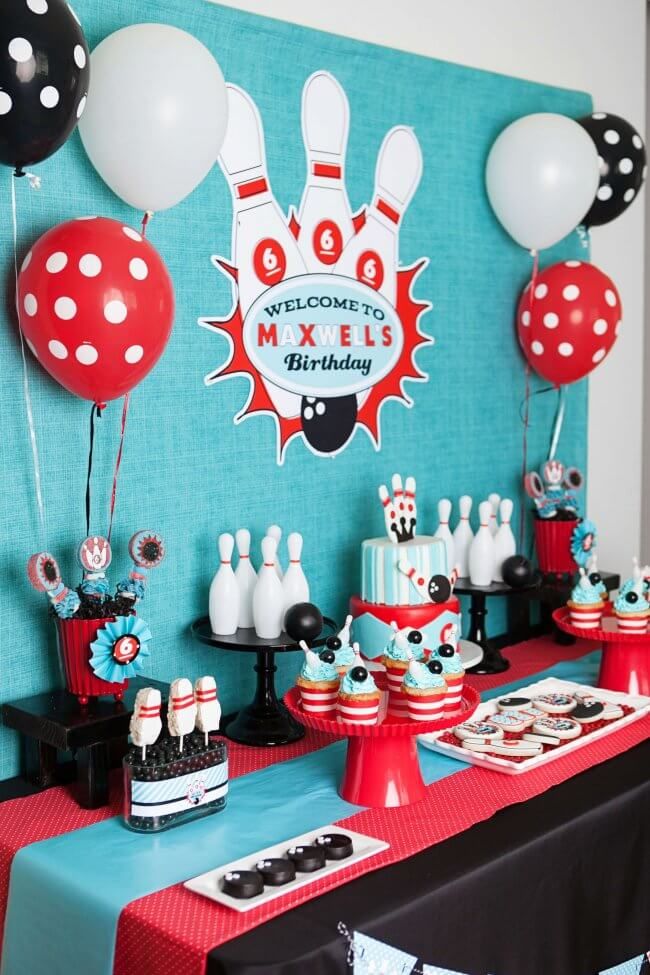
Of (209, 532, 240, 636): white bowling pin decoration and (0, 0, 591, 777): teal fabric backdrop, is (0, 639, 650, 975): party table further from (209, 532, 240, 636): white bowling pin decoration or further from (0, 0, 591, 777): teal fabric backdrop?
(0, 0, 591, 777): teal fabric backdrop

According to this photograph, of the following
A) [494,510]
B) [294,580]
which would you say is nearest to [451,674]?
[294,580]

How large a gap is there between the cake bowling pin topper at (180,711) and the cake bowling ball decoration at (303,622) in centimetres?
31

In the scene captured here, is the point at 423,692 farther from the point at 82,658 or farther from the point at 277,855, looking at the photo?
the point at 82,658

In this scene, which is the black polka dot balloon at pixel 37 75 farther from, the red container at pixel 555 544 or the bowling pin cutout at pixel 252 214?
the red container at pixel 555 544

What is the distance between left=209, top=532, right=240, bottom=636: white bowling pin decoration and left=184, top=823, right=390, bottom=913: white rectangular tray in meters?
0.46

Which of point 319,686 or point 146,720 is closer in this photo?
point 146,720

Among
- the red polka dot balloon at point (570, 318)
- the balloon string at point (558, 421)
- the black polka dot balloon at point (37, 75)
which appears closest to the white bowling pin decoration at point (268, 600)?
the black polka dot balloon at point (37, 75)

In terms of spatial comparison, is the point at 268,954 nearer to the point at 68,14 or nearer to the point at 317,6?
the point at 68,14

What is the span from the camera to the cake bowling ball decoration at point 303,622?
1.81 m

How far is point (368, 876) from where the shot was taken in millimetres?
1361

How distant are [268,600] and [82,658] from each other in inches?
14.1

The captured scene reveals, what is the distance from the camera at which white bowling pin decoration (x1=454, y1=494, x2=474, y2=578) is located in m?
2.35

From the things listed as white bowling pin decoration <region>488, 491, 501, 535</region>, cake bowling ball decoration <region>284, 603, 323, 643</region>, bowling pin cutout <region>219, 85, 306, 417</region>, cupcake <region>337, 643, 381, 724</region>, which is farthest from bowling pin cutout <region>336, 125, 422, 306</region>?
cupcake <region>337, 643, 381, 724</region>

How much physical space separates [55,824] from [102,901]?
256 millimetres
